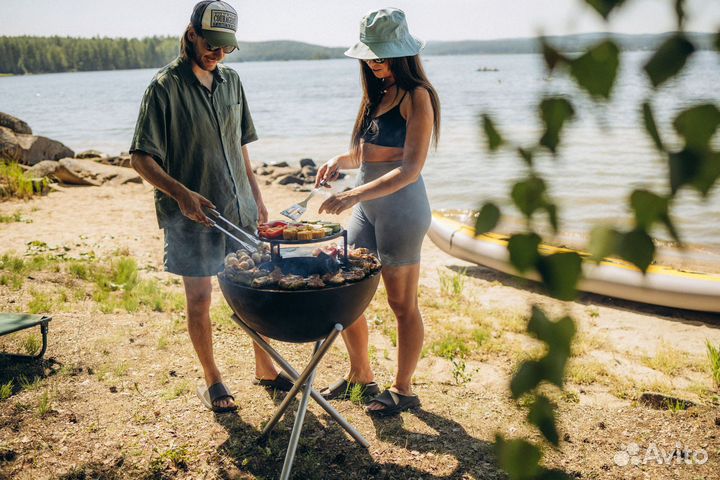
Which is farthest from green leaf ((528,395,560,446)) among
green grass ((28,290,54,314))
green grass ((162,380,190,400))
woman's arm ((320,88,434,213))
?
green grass ((28,290,54,314))

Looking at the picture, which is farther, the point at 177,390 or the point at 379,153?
the point at 177,390

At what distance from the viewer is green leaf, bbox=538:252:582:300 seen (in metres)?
0.65

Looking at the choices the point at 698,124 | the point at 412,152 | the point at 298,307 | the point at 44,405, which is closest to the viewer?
the point at 698,124

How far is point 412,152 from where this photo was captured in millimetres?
3543

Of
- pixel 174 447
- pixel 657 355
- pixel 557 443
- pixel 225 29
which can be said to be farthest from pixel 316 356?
pixel 657 355

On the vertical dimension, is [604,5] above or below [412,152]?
above

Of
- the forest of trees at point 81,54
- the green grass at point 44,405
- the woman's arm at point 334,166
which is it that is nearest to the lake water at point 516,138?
the woman's arm at point 334,166

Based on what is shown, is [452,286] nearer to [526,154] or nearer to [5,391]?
[5,391]

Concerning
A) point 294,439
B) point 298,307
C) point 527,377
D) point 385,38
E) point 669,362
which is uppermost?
point 385,38

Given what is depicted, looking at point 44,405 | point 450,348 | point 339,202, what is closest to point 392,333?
point 450,348

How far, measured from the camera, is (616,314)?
6637 mm

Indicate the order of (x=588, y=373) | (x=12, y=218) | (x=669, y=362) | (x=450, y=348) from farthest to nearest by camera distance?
(x=12, y=218), (x=450, y=348), (x=669, y=362), (x=588, y=373)

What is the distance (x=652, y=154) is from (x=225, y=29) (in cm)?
326

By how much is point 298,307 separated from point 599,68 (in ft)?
8.15
